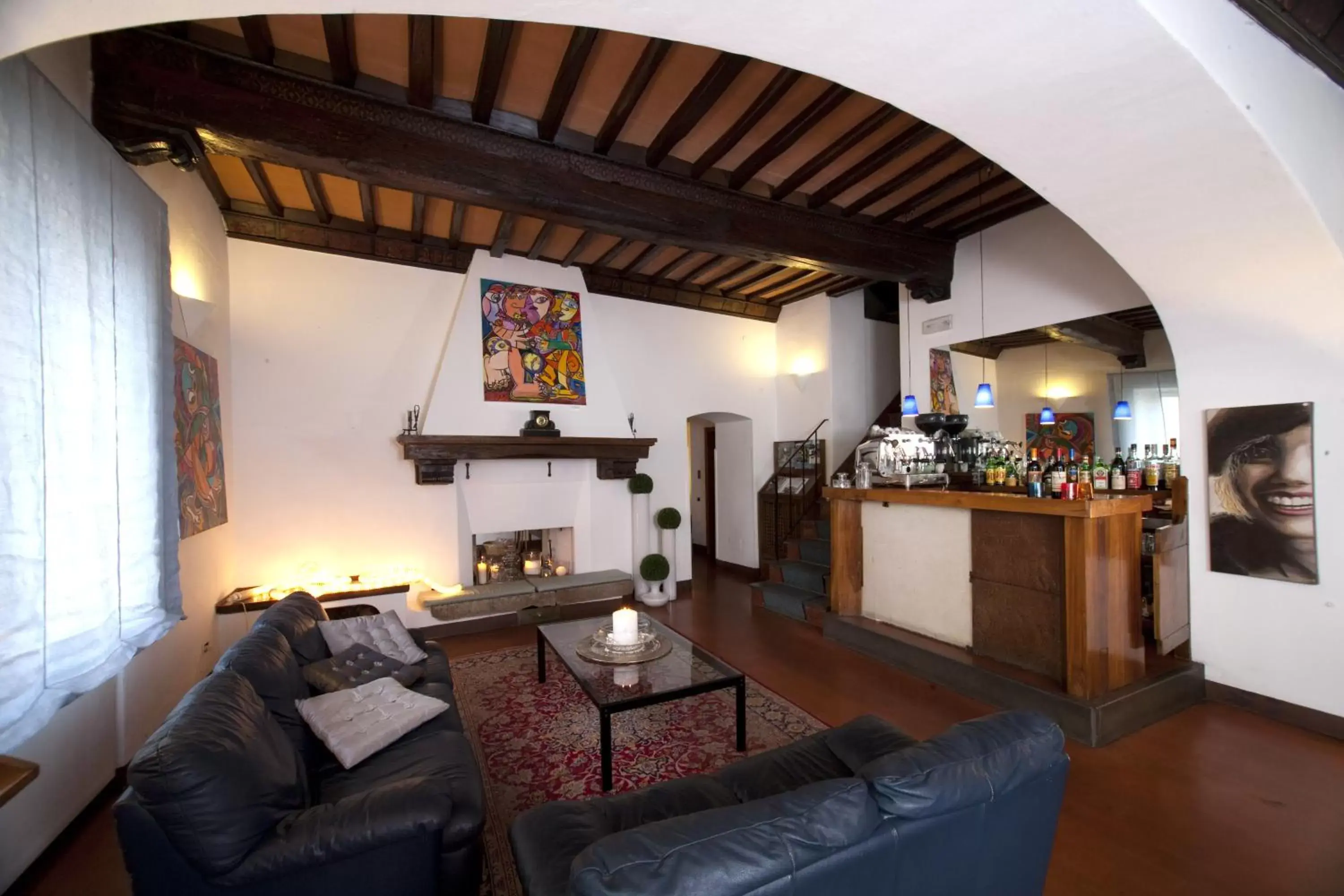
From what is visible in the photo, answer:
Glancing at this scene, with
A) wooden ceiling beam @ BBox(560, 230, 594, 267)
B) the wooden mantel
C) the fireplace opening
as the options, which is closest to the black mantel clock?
the wooden mantel

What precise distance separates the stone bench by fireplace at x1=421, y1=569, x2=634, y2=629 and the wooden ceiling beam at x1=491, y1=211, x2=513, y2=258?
127 inches

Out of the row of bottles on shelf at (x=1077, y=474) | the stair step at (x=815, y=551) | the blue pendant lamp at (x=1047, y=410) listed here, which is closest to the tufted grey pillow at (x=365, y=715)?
the row of bottles on shelf at (x=1077, y=474)

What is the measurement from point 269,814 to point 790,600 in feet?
14.8

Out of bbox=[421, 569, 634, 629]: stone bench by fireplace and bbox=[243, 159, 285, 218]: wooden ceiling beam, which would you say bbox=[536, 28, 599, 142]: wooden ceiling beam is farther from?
bbox=[421, 569, 634, 629]: stone bench by fireplace

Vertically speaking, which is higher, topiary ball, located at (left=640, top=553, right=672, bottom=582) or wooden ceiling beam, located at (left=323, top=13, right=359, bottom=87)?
wooden ceiling beam, located at (left=323, top=13, right=359, bottom=87)

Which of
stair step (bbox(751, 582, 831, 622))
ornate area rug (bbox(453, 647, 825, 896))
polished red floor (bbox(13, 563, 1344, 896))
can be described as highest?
stair step (bbox(751, 582, 831, 622))

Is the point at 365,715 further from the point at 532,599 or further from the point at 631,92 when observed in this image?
the point at 631,92

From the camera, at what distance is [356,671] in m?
2.77

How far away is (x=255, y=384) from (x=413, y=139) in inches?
108

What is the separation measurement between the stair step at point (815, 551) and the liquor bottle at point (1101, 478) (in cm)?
245

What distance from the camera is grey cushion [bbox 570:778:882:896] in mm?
1064

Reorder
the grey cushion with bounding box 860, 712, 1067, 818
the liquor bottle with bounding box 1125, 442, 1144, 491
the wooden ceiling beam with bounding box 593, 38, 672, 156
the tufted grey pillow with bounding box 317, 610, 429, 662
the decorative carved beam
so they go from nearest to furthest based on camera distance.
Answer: the grey cushion with bounding box 860, 712, 1067, 818 → the wooden ceiling beam with bounding box 593, 38, 672, 156 → the tufted grey pillow with bounding box 317, 610, 429, 662 → the liquor bottle with bounding box 1125, 442, 1144, 491 → the decorative carved beam

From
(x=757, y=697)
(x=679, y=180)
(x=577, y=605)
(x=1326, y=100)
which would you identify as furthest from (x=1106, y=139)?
(x=577, y=605)

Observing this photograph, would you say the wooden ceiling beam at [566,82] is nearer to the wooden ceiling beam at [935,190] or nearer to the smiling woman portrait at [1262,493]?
the wooden ceiling beam at [935,190]
